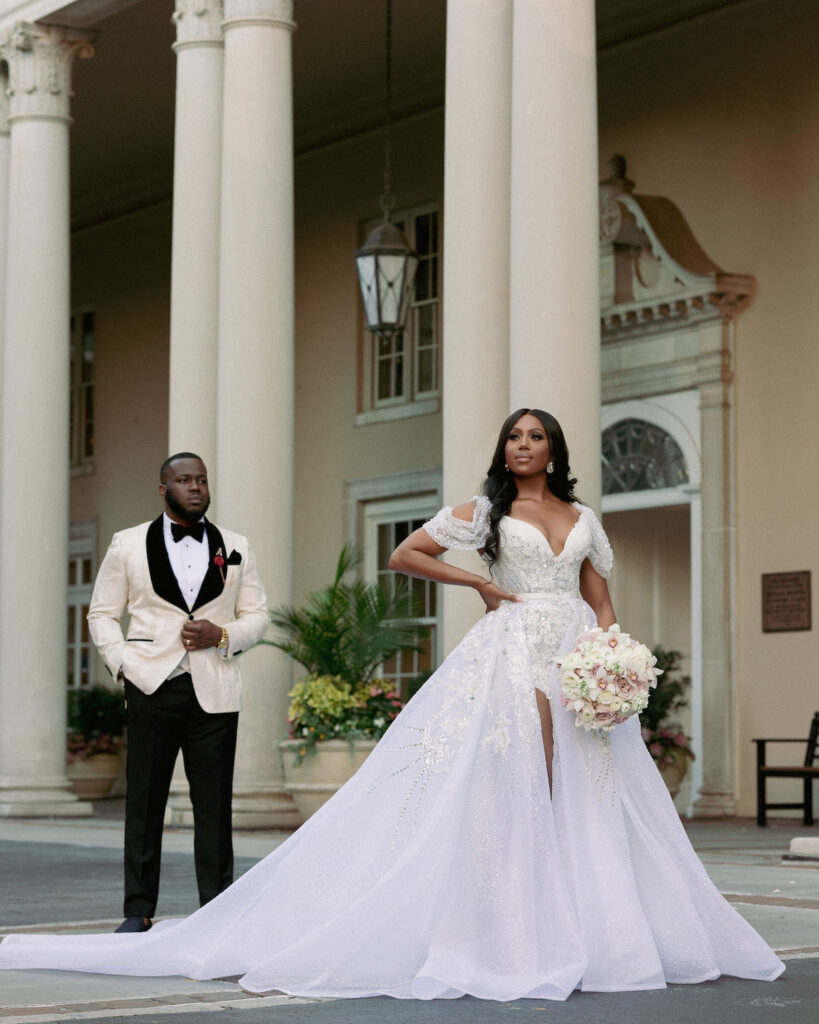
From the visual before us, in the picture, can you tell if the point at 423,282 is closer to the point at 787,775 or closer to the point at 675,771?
the point at 675,771

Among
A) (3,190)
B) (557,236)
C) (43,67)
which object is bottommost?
(557,236)

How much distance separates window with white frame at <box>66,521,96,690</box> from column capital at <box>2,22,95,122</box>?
8.94 m

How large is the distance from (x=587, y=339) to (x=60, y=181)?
724 centimetres

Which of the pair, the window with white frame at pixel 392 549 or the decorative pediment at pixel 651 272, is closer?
the decorative pediment at pixel 651 272

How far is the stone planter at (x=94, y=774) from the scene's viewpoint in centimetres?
2094

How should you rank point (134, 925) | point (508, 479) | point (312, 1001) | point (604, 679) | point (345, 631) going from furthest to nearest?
point (345, 631)
point (134, 925)
point (508, 479)
point (604, 679)
point (312, 1001)

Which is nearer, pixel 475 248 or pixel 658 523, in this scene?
pixel 475 248

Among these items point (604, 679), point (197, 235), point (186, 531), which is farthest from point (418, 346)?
point (604, 679)

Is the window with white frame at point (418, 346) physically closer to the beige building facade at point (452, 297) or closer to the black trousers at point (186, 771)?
the beige building facade at point (452, 297)

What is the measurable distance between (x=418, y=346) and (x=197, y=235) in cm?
549

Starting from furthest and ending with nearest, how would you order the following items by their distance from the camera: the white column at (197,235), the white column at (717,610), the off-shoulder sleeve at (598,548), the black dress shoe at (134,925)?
the white column at (717,610)
the white column at (197,235)
the black dress shoe at (134,925)
the off-shoulder sleeve at (598,548)

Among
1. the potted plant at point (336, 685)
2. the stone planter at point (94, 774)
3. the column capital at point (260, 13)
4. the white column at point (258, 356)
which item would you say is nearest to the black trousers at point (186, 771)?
the potted plant at point (336, 685)

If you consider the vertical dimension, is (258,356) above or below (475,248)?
below

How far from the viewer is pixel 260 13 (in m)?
14.0
